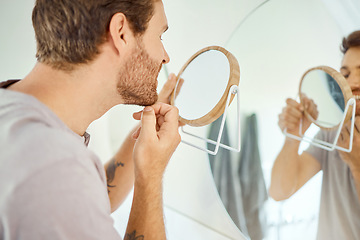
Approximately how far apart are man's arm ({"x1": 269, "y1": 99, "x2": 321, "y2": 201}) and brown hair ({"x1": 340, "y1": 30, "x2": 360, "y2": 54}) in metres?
0.20

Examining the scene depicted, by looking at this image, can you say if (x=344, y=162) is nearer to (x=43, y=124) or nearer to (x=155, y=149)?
(x=155, y=149)

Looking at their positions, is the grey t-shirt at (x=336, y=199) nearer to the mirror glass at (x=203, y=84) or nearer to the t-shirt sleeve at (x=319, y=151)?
the t-shirt sleeve at (x=319, y=151)

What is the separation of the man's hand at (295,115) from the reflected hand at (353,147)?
0.12 m

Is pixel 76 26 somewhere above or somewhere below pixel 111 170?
above

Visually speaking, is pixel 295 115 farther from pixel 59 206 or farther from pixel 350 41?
pixel 59 206

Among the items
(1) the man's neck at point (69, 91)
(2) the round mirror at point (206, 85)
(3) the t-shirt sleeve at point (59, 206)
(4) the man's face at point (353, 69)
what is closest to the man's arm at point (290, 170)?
(4) the man's face at point (353, 69)

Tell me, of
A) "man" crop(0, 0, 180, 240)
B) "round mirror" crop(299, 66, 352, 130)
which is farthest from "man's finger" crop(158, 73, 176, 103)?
"round mirror" crop(299, 66, 352, 130)

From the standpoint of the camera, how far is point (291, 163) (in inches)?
47.9

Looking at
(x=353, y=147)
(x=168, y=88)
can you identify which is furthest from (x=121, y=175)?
(x=353, y=147)

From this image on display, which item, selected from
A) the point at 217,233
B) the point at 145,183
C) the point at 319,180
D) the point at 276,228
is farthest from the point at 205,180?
the point at 145,183

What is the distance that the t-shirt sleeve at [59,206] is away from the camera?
0.51 metres

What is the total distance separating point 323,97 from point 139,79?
1.87 feet

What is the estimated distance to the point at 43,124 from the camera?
1.93ft

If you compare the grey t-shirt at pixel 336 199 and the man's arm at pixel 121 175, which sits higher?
the man's arm at pixel 121 175
